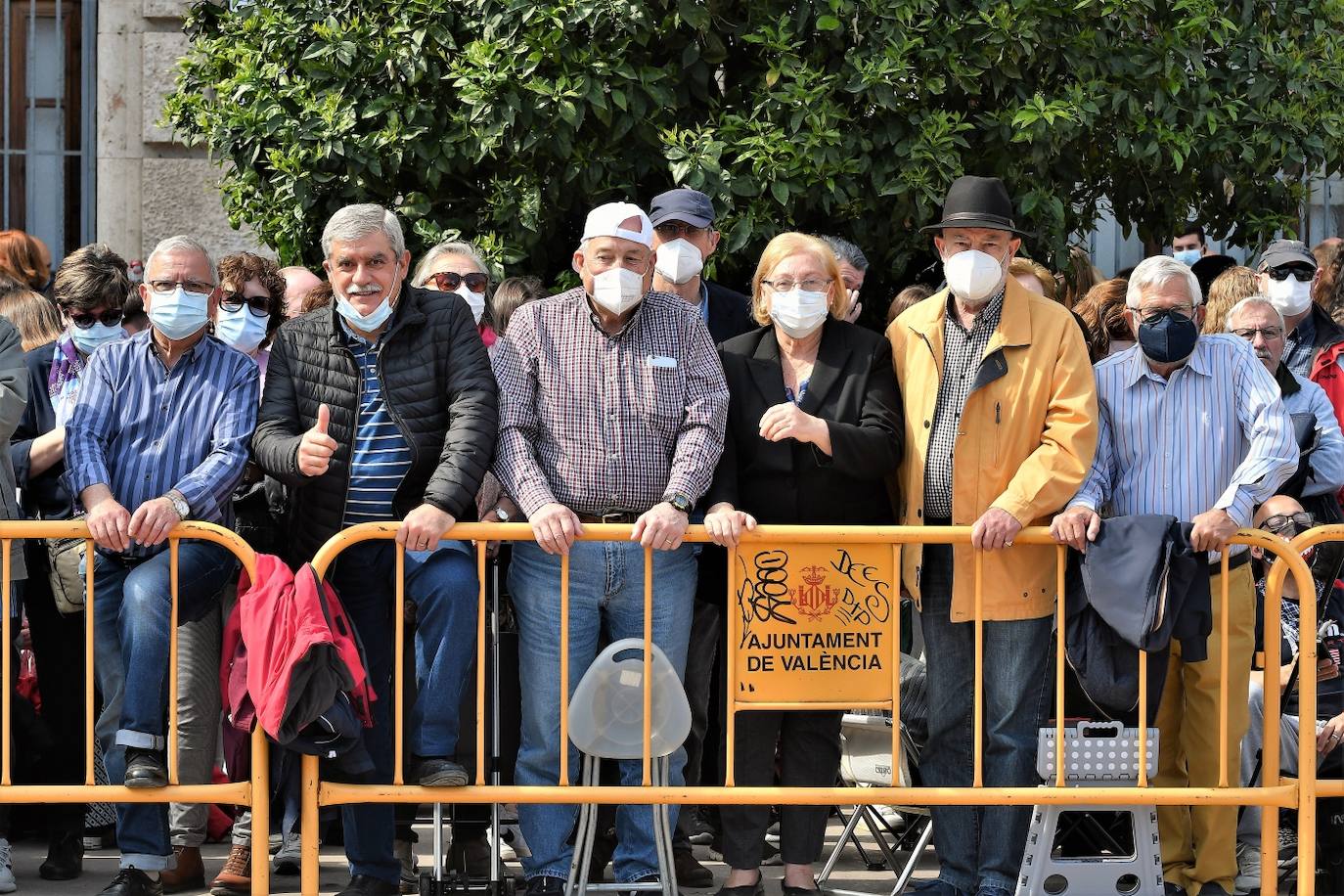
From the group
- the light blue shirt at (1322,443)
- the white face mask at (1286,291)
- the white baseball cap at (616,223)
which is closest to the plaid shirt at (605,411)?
the white baseball cap at (616,223)

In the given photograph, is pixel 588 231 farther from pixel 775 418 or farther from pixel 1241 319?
pixel 1241 319

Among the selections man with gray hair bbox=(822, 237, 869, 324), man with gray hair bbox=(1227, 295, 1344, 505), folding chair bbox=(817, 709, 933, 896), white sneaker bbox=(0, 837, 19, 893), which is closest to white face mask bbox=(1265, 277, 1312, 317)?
man with gray hair bbox=(1227, 295, 1344, 505)

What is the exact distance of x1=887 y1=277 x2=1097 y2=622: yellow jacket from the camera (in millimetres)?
Answer: 6301

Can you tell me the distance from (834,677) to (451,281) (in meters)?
2.32

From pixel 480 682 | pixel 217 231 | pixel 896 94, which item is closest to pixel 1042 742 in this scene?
pixel 480 682

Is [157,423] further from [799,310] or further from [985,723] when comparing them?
[985,723]

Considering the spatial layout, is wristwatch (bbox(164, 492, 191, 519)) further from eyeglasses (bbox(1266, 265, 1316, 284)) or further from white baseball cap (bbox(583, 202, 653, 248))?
eyeglasses (bbox(1266, 265, 1316, 284))

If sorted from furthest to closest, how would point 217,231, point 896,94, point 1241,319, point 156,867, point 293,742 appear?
point 217,231 → point 896,94 → point 1241,319 → point 156,867 → point 293,742

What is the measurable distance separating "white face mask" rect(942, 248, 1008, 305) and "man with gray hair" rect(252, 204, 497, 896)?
5.29 ft

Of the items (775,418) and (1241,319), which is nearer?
(775,418)

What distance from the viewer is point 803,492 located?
648 cm

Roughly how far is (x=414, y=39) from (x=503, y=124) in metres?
0.59

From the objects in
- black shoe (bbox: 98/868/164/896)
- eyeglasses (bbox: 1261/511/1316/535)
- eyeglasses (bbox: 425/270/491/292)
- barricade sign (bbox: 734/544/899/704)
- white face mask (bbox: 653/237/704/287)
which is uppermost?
white face mask (bbox: 653/237/704/287)

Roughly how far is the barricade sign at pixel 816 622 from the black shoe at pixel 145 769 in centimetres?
188
